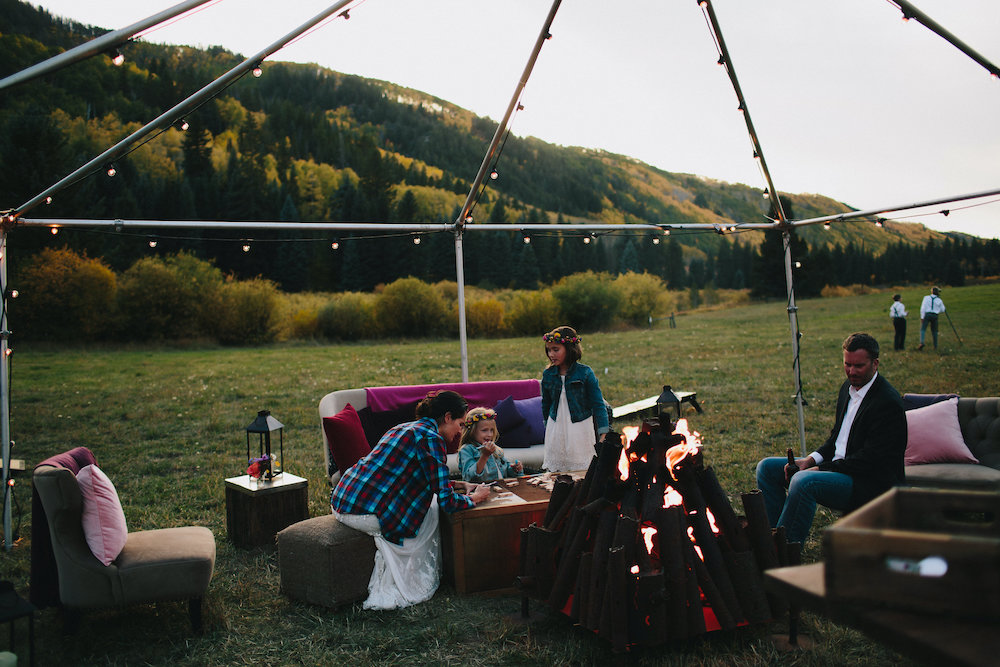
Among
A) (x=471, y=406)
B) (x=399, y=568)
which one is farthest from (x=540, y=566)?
(x=471, y=406)

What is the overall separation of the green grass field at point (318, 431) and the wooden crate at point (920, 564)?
7.71 feet

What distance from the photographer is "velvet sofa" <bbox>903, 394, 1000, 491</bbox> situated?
18.0ft

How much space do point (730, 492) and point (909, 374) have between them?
9.76m

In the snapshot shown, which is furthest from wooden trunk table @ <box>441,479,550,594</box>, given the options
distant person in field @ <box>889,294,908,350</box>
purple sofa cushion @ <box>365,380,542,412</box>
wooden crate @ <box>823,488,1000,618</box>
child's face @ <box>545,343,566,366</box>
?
distant person in field @ <box>889,294,908,350</box>

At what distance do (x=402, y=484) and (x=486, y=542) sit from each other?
711 mm

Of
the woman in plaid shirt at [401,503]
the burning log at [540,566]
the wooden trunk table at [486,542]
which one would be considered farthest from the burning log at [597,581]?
the woman in plaid shirt at [401,503]

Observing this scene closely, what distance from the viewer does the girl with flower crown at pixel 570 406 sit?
570 cm

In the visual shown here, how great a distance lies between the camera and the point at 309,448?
995 centimetres

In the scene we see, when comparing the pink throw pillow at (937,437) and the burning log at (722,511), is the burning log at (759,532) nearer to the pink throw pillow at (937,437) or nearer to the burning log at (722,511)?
the burning log at (722,511)

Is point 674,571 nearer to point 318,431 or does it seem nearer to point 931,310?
point 318,431

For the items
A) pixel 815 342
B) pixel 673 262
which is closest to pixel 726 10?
pixel 815 342

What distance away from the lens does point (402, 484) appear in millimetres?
4457

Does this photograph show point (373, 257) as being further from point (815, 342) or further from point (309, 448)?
point (309, 448)

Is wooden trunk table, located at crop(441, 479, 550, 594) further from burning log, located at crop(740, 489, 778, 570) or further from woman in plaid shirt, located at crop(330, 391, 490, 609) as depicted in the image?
burning log, located at crop(740, 489, 778, 570)
